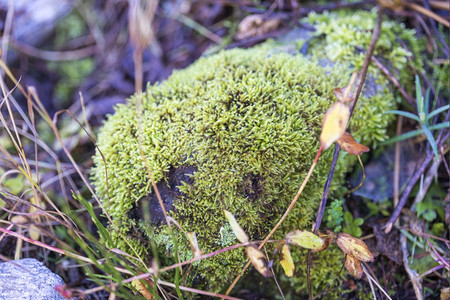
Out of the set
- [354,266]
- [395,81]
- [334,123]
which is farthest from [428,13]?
[354,266]

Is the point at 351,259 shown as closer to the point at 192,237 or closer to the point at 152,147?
the point at 192,237

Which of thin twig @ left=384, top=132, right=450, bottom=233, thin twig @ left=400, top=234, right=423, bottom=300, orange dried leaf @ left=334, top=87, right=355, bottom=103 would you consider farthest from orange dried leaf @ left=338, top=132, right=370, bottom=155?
thin twig @ left=400, top=234, right=423, bottom=300

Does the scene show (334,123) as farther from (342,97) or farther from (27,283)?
(27,283)

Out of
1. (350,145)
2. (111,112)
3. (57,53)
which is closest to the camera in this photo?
(350,145)

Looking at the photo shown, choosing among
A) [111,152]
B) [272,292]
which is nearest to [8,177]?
[111,152]

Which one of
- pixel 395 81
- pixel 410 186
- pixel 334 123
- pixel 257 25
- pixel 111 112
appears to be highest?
pixel 257 25

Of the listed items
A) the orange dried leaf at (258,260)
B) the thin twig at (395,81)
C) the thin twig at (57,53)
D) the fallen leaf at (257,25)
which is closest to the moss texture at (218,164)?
the orange dried leaf at (258,260)

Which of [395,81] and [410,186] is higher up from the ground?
[395,81]
